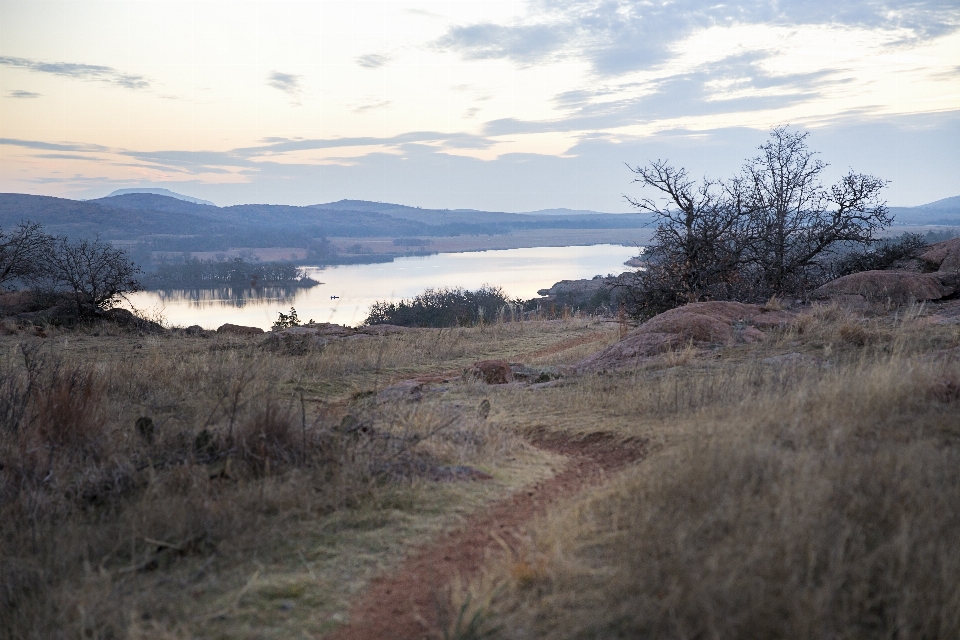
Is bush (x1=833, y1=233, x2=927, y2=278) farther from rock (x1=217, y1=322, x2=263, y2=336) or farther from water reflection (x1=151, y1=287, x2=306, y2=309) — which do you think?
water reflection (x1=151, y1=287, x2=306, y2=309)

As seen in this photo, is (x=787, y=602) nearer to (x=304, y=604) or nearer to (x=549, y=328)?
(x=304, y=604)

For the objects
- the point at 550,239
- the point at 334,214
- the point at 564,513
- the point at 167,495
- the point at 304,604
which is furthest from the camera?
the point at 334,214

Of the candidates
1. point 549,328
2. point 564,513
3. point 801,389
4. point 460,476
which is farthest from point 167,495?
point 549,328

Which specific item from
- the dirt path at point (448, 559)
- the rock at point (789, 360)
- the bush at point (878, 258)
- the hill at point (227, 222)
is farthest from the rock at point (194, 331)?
the hill at point (227, 222)

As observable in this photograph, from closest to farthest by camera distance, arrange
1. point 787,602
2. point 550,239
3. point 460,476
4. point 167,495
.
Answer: point 787,602 < point 167,495 < point 460,476 < point 550,239

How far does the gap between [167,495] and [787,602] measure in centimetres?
328

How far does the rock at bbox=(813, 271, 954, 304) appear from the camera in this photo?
12586 mm

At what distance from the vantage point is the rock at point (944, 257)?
14.8 meters

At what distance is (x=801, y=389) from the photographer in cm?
495

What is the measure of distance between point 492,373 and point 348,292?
32.9 metres

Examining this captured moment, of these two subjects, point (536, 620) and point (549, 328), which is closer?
point (536, 620)

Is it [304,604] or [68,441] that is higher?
[68,441]

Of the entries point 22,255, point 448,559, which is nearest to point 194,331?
point 22,255

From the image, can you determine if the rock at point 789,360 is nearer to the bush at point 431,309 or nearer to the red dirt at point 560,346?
the red dirt at point 560,346
